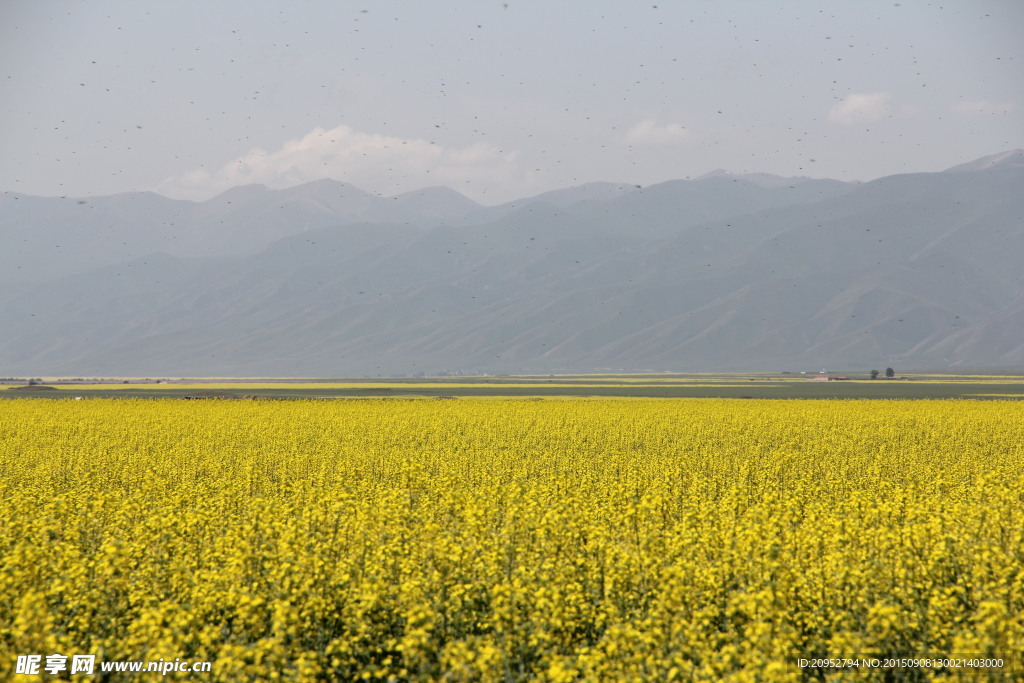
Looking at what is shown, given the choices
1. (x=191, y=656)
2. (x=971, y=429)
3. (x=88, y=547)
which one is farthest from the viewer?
(x=971, y=429)

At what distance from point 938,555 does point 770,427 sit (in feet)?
116

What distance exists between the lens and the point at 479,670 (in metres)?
13.4

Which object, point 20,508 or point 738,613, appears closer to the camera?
point 738,613

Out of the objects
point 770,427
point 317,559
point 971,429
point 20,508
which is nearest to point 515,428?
point 770,427

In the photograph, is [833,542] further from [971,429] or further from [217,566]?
[971,429]

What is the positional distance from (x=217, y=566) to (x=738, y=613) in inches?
372

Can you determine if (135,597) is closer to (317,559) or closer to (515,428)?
(317,559)

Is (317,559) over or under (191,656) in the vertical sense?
over

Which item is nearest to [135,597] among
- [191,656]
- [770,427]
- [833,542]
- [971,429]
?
Result: [191,656]

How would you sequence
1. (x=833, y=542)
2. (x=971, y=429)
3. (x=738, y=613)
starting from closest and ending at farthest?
(x=738, y=613) < (x=833, y=542) < (x=971, y=429)

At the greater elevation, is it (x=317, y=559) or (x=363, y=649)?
(x=317, y=559)

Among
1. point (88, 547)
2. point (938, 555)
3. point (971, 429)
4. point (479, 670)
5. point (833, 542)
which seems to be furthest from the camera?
point (971, 429)

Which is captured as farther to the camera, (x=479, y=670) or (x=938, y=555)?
(x=938, y=555)

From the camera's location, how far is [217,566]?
58.4 ft
